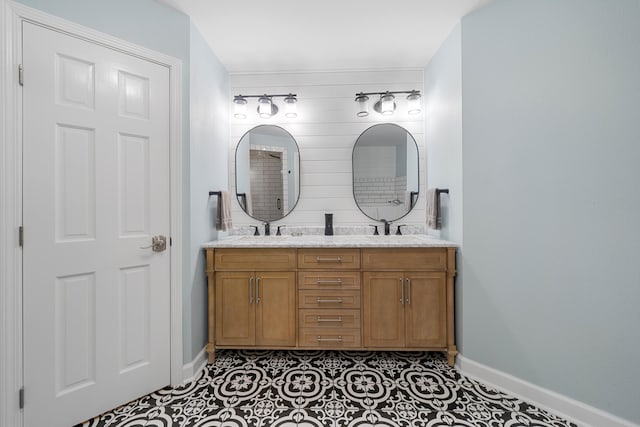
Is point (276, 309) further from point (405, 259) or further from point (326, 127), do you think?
point (326, 127)

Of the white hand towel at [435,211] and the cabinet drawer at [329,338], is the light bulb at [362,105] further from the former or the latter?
the cabinet drawer at [329,338]

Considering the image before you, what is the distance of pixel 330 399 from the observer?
5.30 ft

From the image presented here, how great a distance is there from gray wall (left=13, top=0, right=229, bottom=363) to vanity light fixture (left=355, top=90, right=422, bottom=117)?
1351 millimetres

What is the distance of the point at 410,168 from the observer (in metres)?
2.57

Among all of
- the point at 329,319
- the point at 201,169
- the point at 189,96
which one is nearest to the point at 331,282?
the point at 329,319

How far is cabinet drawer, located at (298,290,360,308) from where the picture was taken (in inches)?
76.3

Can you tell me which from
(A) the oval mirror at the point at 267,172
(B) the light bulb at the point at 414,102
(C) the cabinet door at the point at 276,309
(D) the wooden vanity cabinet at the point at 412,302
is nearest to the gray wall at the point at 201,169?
(A) the oval mirror at the point at 267,172

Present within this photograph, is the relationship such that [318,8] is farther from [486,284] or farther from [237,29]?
[486,284]

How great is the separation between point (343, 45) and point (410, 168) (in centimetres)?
128

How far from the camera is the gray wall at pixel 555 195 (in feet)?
4.35

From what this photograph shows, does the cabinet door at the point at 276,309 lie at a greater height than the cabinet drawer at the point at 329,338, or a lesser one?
greater

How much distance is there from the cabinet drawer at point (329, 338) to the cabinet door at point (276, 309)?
0.28 ft

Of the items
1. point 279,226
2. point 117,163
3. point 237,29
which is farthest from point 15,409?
point 237,29

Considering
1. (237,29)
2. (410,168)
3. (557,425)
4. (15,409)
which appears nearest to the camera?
(15,409)
